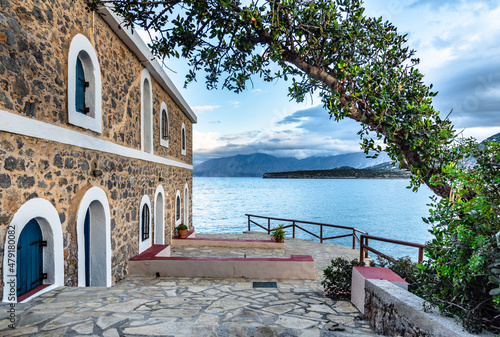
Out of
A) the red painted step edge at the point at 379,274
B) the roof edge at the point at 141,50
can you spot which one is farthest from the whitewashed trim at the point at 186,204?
the red painted step edge at the point at 379,274

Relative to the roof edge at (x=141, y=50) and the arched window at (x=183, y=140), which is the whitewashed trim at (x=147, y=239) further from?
the arched window at (x=183, y=140)

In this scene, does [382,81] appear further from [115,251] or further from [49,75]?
[115,251]

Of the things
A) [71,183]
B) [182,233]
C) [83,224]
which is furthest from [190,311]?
[182,233]

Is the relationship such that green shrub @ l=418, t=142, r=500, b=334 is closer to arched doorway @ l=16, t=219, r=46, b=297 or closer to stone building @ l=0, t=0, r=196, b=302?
stone building @ l=0, t=0, r=196, b=302

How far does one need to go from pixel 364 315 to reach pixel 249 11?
13.5 feet

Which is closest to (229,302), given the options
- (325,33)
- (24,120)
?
(24,120)

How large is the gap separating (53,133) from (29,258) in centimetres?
160

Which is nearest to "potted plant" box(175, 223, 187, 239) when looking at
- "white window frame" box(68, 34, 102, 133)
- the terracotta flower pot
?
the terracotta flower pot

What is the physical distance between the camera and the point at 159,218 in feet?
28.7

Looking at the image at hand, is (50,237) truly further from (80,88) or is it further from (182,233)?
(182,233)

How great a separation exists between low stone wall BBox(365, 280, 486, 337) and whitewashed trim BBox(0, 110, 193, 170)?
4.21 m

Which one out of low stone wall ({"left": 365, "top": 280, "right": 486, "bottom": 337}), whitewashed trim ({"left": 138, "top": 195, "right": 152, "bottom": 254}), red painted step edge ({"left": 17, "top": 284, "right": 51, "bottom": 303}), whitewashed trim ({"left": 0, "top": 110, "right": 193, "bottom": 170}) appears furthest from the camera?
whitewashed trim ({"left": 138, "top": 195, "right": 152, "bottom": 254})

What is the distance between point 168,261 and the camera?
594cm

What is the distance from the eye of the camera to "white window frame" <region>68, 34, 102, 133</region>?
4.16 m
